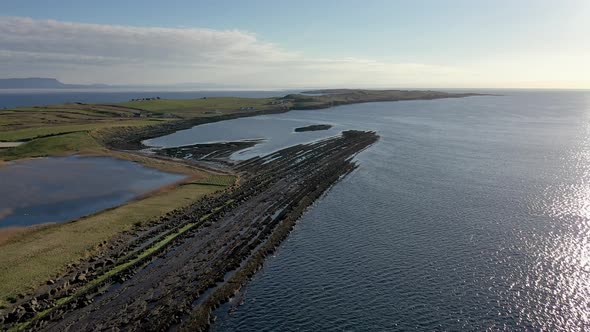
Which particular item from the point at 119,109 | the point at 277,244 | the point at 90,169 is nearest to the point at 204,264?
the point at 277,244

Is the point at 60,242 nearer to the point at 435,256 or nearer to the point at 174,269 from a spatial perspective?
the point at 174,269

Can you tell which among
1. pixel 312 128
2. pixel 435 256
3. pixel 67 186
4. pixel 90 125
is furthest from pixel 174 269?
pixel 312 128

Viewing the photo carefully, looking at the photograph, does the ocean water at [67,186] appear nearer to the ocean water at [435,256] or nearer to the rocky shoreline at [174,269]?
the rocky shoreline at [174,269]

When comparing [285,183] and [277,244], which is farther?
[285,183]

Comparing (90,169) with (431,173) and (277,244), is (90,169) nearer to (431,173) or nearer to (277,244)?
(277,244)

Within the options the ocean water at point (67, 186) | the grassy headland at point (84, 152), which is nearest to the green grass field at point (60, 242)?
the grassy headland at point (84, 152)

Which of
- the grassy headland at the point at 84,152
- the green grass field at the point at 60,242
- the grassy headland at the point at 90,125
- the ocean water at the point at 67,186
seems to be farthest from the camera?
the grassy headland at the point at 90,125
